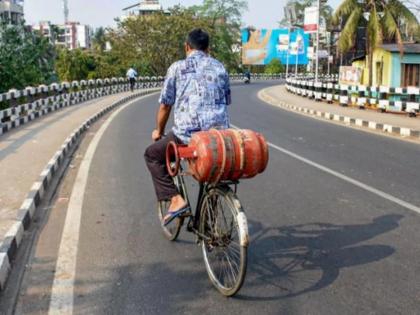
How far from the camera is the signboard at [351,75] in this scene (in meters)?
31.2

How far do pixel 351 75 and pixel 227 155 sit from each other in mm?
29655

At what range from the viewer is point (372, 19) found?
2809 cm

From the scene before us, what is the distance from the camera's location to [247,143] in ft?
13.4

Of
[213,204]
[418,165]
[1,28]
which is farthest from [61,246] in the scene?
[1,28]

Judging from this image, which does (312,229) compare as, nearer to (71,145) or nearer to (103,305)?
(103,305)

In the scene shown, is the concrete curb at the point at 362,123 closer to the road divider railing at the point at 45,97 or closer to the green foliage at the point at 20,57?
the road divider railing at the point at 45,97

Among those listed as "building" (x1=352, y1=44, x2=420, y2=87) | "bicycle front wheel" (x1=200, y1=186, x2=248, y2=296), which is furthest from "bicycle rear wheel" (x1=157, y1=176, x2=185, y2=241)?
"building" (x1=352, y1=44, x2=420, y2=87)

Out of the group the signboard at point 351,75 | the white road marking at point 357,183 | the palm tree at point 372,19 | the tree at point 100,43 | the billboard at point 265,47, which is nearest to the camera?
the white road marking at point 357,183

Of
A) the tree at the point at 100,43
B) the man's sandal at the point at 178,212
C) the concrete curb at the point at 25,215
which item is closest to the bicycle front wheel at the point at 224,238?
the man's sandal at the point at 178,212

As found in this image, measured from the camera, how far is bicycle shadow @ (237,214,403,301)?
4.40m

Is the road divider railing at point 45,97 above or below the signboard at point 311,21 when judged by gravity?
below

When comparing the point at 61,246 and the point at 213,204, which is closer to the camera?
the point at 213,204

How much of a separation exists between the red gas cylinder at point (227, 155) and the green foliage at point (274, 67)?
76.9m

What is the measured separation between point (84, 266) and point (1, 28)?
19013mm
